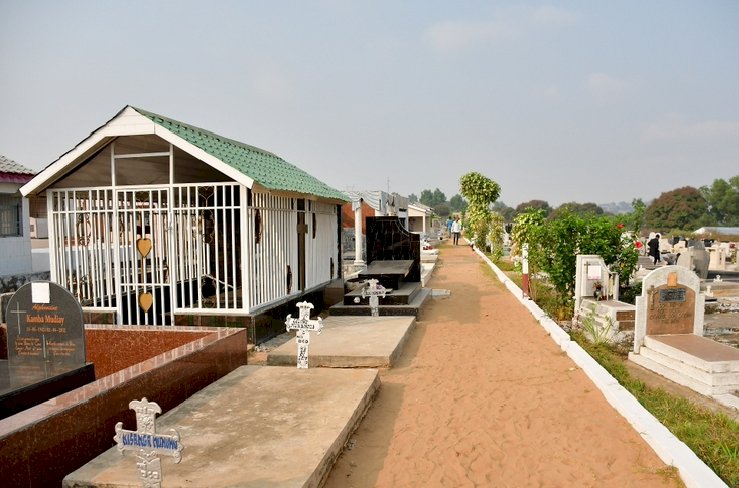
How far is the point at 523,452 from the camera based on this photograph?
4270 mm

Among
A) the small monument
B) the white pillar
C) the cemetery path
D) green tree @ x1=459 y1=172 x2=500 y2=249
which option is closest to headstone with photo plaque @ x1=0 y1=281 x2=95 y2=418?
the cemetery path

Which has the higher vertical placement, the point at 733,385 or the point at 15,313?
the point at 15,313

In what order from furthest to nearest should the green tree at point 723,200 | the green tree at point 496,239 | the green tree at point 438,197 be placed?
the green tree at point 438,197, the green tree at point 723,200, the green tree at point 496,239

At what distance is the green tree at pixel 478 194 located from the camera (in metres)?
33.3

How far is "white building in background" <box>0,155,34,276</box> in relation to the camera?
12.3 meters

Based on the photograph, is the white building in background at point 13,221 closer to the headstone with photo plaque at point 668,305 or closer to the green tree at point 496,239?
the headstone with photo plaque at point 668,305

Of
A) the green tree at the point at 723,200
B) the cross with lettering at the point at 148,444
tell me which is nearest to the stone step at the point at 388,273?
the cross with lettering at the point at 148,444

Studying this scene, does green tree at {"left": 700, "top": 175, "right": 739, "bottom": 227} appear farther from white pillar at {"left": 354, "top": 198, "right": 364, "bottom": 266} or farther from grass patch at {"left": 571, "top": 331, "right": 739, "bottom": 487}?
grass patch at {"left": 571, "top": 331, "right": 739, "bottom": 487}

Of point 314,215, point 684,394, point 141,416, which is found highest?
point 314,215

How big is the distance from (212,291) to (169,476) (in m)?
7.87

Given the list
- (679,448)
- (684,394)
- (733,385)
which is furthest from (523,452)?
(733,385)

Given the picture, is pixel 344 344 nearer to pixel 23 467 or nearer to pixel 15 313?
pixel 15 313

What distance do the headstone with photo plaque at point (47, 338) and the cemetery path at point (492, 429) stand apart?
9.50ft

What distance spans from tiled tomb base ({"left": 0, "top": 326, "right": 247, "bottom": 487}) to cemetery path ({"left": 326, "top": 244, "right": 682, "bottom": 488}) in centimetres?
169
